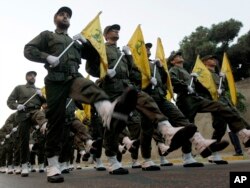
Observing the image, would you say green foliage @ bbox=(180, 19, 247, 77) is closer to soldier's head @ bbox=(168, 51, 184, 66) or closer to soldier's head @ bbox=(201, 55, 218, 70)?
soldier's head @ bbox=(201, 55, 218, 70)

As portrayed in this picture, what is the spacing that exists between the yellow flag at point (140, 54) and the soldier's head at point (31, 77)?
3154 millimetres

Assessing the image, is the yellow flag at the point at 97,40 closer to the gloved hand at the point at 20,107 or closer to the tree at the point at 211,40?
the gloved hand at the point at 20,107

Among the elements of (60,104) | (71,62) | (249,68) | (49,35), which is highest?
(249,68)

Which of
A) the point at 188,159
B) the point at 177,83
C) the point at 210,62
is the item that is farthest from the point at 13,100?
the point at 210,62

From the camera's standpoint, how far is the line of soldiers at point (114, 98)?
4.96 metres

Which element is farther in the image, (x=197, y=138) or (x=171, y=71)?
(x=171, y=71)

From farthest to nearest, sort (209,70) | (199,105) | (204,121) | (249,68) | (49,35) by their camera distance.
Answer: (249,68)
(204,121)
(209,70)
(199,105)
(49,35)

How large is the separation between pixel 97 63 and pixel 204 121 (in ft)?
51.3

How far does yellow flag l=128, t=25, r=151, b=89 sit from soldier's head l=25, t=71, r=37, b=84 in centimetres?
315

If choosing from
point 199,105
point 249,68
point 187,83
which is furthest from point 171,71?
point 249,68

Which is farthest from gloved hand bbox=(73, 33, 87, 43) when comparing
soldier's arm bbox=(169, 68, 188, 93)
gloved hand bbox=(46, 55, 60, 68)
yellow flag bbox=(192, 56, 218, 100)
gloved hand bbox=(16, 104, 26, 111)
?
yellow flag bbox=(192, 56, 218, 100)

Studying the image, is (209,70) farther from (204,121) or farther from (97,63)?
(204,121)

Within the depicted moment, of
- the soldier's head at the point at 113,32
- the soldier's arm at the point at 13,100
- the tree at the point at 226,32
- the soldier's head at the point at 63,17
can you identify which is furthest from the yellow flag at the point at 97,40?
the tree at the point at 226,32

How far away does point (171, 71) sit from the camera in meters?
8.40
